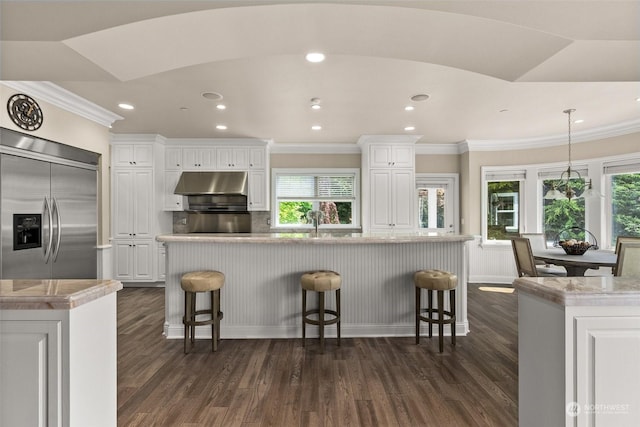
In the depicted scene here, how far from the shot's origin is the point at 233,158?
18.3 ft

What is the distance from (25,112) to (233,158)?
288 centimetres

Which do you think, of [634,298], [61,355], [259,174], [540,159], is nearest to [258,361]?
[61,355]

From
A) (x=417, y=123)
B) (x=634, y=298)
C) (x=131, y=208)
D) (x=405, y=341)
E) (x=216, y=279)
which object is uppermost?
(x=417, y=123)

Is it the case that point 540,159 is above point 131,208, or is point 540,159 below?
above

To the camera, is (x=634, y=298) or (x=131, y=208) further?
(x=131, y=208)

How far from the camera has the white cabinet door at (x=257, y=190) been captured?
560 cm

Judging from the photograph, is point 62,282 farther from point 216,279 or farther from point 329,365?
point 329,365

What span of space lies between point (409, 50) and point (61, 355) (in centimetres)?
222

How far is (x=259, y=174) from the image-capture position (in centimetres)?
560

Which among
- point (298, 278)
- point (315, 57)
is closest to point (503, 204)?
point (298, 278)

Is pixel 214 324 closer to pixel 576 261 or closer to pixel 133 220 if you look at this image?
pixel 133 220

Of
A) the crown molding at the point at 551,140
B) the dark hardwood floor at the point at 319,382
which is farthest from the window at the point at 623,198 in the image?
the dark hardwood floor at the point at 319,382

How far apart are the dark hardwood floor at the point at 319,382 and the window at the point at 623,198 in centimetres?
283

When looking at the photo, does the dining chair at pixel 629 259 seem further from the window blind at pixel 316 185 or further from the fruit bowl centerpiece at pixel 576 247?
the window blind at pixel 316 185
